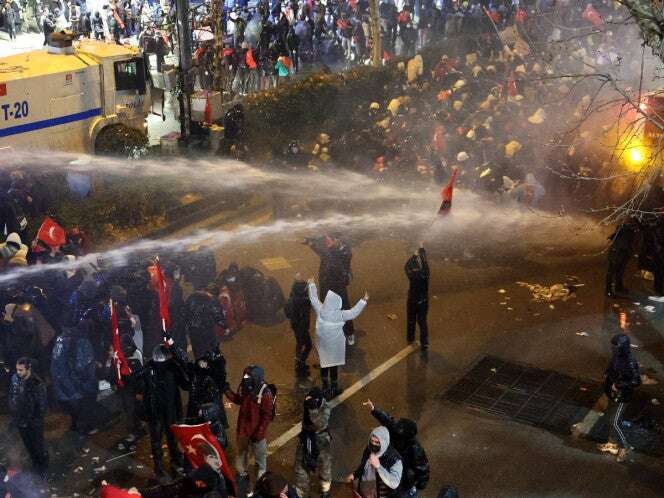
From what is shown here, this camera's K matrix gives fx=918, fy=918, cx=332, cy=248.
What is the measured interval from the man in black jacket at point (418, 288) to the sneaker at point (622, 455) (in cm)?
313

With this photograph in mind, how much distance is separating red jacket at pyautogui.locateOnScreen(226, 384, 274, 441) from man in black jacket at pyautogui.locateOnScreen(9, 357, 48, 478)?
75.5 inches

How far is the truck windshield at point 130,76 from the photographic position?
18.2m

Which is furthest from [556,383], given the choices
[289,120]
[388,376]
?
[289,120]

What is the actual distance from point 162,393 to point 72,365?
3.95ft

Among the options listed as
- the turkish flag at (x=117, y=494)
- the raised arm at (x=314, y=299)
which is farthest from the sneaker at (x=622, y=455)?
the turkish flag at (x=117, y=494)

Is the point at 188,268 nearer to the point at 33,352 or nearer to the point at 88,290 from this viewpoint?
the point at 88,290

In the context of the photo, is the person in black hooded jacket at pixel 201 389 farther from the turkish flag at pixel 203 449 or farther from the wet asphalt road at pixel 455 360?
the wet asphalt road at pixel 455 360

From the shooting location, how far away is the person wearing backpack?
858cm

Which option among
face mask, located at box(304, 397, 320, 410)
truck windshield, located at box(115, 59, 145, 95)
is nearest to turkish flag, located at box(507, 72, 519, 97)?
truck windshield, located at box(115, 59, 145, 95)

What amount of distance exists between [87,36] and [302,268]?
1762cm

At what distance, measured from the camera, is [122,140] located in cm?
1764

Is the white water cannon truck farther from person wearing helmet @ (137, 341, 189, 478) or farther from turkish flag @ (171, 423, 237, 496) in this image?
turkish flag @ (171, 423, 237, 496)

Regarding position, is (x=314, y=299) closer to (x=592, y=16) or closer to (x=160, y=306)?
(x=160, y=306)

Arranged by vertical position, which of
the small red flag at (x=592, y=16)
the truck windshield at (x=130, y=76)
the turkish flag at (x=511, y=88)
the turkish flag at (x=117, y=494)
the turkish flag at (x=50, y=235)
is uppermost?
the small red flag at (x=592, y=16)
